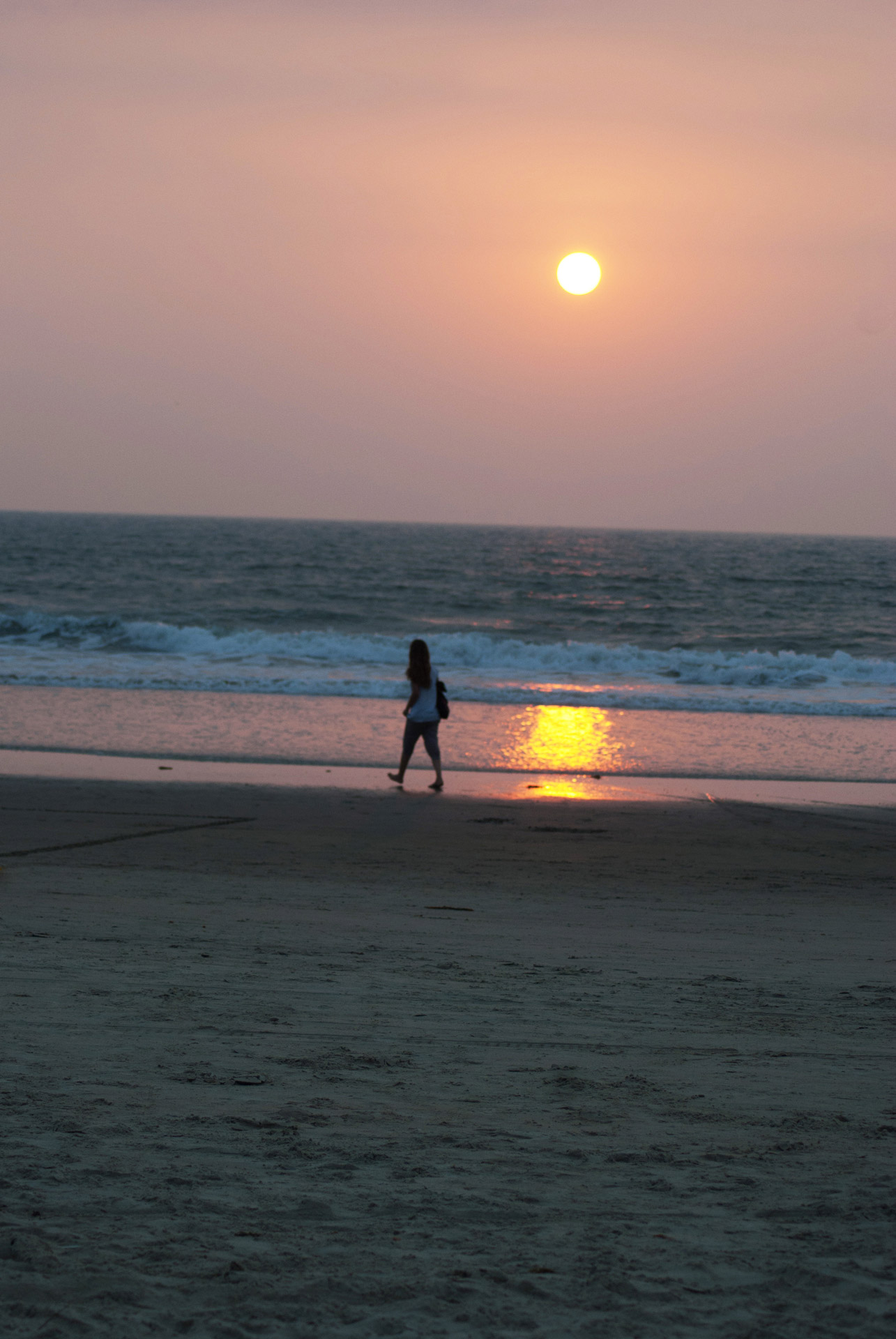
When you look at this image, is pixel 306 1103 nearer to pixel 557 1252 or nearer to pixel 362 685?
pixel 557 1252

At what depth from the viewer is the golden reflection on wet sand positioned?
13250 mm

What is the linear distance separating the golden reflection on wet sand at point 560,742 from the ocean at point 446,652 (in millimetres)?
74

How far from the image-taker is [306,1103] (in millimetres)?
3385

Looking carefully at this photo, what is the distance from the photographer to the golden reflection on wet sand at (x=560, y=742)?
13.2 metres

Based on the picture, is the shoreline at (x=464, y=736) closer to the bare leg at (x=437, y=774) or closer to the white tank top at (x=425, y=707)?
the bare leg at (x=437, y=774)

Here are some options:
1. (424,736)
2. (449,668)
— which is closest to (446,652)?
(449,668)

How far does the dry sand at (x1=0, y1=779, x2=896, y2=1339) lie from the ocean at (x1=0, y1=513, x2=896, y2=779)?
7.18m

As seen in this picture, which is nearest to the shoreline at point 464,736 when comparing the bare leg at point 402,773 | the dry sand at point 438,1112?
the bare leg at point 402,773

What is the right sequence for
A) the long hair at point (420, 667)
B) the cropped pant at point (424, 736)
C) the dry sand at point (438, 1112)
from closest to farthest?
the dry sand at point (438, 1112)
the long hair at point (420, 667)
the cropped pant at point (424, 736)

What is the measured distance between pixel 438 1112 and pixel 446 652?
86.0ft

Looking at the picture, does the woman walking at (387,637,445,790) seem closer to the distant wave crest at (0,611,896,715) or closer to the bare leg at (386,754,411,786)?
the bare leg at (386,754,411,786)

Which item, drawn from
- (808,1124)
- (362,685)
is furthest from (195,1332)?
(362,685)

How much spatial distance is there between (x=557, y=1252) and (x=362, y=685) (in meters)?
17.9

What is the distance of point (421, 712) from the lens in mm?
11430
